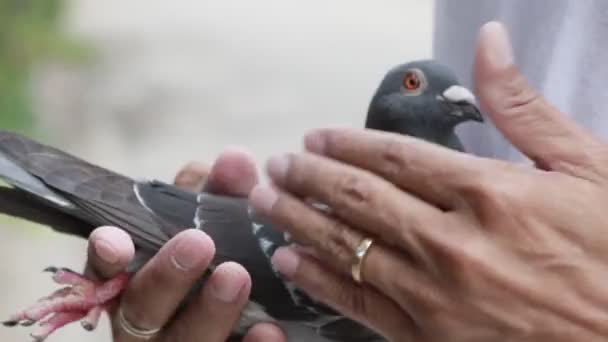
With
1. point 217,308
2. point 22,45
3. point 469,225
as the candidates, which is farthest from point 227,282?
point 22,45

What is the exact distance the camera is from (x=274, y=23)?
1.91 m

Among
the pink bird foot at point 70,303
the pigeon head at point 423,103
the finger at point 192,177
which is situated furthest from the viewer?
the finger at point 192,177

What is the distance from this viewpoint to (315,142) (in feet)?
2.72

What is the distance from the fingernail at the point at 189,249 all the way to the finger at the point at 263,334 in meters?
0.13

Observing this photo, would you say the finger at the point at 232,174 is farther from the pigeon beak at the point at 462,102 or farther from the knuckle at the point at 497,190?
the knuckle at the point at 497,190

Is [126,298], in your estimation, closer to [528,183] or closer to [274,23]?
[528,183]

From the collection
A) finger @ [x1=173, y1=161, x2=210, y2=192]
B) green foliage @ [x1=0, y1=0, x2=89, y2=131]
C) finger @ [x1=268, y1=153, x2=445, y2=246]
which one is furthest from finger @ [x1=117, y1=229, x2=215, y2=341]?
green foliage @ [x1=0, y1=0, x2=89, y2=131]

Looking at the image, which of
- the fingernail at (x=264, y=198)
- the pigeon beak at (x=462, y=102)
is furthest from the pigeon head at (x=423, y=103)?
the fingernail at (x=264, y=198)

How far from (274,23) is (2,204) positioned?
41.6 inches

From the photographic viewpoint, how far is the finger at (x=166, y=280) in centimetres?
85

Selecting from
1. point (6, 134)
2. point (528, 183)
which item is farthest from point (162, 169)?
point (528, 183)

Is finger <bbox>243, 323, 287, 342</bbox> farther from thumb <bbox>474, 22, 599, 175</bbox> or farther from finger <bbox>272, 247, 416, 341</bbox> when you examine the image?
thumb <bbox>474, 22, 599, 175</bbox>

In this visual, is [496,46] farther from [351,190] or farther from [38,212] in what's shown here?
[38,212]

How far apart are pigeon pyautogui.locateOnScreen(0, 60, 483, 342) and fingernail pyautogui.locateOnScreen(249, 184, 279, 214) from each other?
0.18 feet
